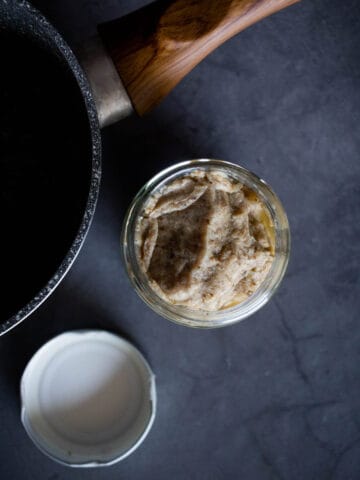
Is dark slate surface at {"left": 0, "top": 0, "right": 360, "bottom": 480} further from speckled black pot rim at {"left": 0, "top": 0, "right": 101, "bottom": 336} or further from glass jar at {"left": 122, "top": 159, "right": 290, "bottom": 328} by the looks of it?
speckled black pot rim at {"left": 0, "top": 0, "right": 101, "bottom": 336}

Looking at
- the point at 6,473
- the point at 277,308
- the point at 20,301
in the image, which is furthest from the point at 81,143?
the point at 6,473

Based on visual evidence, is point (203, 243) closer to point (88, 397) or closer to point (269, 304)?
point (269, 304)

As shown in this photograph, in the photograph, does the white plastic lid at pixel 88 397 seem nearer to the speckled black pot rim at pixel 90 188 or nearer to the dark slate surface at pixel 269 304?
the dark slate surface at pixel 269 304

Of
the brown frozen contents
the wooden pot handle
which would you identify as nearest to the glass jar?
the brown frozen contents

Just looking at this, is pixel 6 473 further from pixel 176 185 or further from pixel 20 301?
pixel 176 185

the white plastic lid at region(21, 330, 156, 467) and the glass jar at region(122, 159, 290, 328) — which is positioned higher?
the glass jar at region(122, 159, 290, 328)

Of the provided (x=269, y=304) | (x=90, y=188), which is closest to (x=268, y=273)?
(x=269, y=304)
